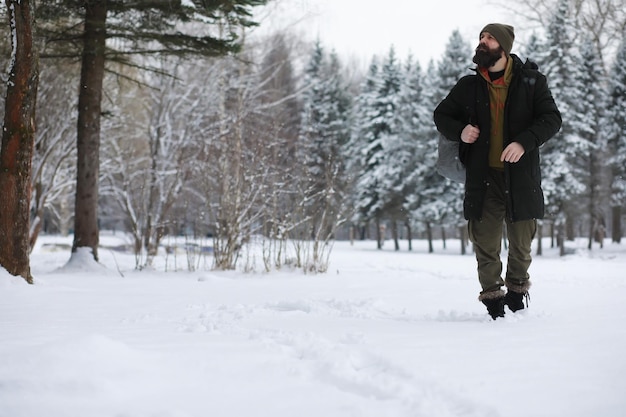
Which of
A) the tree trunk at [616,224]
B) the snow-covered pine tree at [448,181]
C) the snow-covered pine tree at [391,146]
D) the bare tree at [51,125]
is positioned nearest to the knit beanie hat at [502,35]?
the bare tree at [51,125]

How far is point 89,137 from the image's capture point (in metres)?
9.41

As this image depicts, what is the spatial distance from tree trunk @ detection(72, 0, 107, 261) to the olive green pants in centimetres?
721

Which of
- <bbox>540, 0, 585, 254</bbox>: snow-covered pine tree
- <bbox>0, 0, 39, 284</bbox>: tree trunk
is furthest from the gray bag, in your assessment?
<bbox>540, 0, 585, 254</bbox>: snow-covered pine tree

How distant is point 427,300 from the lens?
16.7ft

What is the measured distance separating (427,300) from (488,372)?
2882 mm

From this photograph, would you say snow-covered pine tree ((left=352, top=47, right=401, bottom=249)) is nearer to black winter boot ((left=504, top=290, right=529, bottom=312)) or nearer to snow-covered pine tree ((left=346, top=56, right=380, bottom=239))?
snow-covered pine tree ((left=346, top=56, right=380, bottom=239))

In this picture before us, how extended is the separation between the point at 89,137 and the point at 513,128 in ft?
25.0

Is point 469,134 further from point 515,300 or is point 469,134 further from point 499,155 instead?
point 515,300

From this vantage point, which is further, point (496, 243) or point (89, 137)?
point (89, 137)

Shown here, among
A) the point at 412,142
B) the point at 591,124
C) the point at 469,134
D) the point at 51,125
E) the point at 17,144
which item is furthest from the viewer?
the point at 412,142

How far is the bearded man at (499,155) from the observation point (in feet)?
11.8

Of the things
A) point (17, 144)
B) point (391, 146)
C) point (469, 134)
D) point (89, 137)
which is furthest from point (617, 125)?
point (17, 144)

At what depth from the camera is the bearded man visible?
3590 mm

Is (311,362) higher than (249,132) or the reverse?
the reverse
